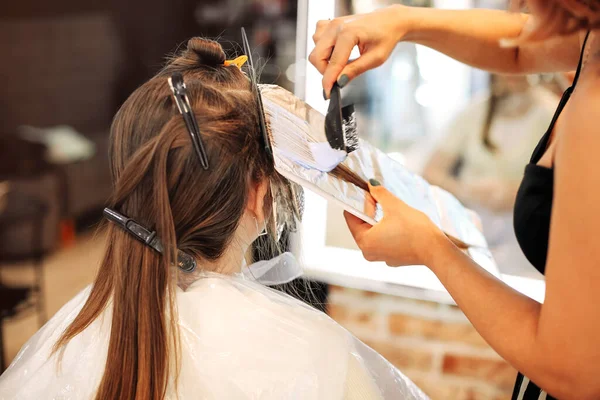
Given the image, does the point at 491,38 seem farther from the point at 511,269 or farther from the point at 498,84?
the point at 511,269

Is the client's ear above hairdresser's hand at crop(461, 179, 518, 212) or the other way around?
above

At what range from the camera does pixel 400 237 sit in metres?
0.75

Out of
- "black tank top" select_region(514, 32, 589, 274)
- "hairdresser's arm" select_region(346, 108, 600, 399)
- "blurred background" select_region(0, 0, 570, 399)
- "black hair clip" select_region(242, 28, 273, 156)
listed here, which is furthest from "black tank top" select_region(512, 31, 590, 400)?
"blurred background" select_region(0, 0, 570, 399)

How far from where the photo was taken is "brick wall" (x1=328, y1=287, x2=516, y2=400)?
69.4 inches

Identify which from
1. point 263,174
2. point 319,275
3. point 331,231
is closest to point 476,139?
point 331,231

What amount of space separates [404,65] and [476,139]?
33 cm

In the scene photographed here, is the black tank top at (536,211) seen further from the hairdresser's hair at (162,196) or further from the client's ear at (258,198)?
the client's ear at (258,198)

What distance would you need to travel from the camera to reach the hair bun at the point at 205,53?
86cm

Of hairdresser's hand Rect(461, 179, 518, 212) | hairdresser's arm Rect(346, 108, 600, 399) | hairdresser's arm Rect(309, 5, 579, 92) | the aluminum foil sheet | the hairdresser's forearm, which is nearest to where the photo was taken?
hairdresser's arm Rect(346, 108, 600, 399)

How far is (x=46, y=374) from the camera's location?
878mm

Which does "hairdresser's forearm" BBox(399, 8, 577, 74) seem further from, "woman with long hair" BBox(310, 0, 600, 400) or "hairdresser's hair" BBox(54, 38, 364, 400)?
"hairdresser's hair" BBox(54, 38, 364, 400)

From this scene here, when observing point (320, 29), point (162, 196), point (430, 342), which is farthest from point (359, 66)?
point (430, 342)

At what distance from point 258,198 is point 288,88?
0.93 meters

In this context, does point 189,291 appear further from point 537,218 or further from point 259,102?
point 537,218
